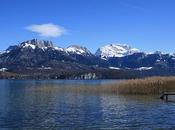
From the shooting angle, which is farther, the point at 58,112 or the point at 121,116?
the point at 58,112

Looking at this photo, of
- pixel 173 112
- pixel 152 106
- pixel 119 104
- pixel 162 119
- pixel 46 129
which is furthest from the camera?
pixel 119 104

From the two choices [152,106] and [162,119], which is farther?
[152,106]

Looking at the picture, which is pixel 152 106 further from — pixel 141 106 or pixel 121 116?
pixel 121 116

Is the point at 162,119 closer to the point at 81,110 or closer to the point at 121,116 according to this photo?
the point at 121,116

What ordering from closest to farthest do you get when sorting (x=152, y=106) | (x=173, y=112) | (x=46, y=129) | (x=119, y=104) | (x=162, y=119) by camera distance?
(x=46, y=129)
(x=162, y=119)
(x=173, y=112)
(x=152, y=106)
(x=119, y=104)

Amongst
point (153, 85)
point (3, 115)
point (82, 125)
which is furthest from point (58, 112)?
point (153, 85)

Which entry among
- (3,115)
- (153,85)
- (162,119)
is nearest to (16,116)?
(3,115)

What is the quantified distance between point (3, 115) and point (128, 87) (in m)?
42.7

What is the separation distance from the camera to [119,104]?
6438 cm

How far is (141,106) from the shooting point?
60.7 meters

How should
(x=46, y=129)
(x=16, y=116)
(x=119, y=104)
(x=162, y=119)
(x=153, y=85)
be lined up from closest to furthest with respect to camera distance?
(x=46, y=129), (x=162, y=119), (x=16, y=116), (x=119, y=104), (x=153, y=85)

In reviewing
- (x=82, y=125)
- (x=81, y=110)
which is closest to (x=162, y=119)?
(x=82, y=125)

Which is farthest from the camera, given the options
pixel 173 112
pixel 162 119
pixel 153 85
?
pixel 153 85

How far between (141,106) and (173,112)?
28.7 ft
